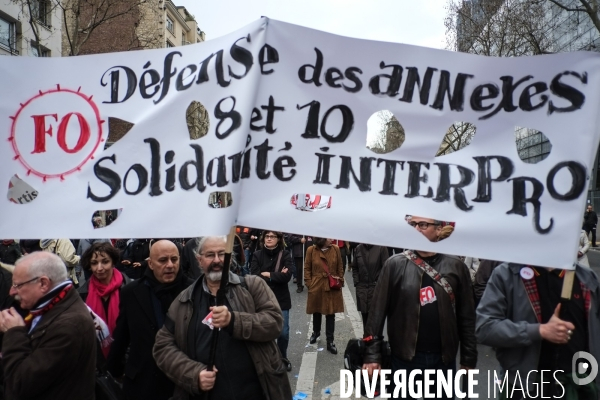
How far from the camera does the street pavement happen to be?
5.42 metres

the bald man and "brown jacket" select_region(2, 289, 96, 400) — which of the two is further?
the bald man

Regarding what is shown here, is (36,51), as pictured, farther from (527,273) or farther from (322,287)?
(527,273)

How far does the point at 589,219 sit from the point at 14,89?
23.7m

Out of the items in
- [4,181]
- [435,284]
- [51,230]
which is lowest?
[435,284]

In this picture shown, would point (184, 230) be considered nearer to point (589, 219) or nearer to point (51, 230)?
point (51, 230)

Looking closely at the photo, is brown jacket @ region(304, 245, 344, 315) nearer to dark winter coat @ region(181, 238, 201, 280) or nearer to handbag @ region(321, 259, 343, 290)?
handbag @ region(321, 259, 343, 290)

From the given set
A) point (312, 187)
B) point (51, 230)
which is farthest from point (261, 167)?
point (51, 230)

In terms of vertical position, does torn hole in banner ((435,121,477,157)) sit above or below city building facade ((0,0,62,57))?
below

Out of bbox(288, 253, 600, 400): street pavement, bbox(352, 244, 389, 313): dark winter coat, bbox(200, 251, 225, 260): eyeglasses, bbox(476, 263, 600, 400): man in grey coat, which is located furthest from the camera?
bbox(352, 244, 389, 313): dark winter coat

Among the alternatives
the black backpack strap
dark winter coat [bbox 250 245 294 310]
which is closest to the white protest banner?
the black backpack strap

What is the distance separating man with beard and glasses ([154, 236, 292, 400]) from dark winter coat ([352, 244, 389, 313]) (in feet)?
12.2

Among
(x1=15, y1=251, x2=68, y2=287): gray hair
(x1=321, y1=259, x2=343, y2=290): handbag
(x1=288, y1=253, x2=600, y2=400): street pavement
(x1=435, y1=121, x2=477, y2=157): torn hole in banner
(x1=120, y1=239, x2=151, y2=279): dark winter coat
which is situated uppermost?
(x1=435, y1=121, x2=477, y2=157): torn hole in banner

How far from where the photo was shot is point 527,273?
3066mm

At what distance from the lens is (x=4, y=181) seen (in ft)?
8.93
